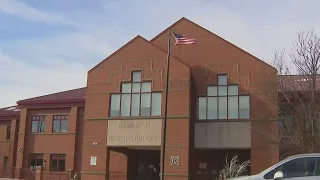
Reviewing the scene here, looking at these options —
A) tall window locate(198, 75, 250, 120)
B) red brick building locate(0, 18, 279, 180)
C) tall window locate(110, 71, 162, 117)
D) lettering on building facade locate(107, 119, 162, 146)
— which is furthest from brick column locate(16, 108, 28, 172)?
tall window locate(198, 75, 250, 120)

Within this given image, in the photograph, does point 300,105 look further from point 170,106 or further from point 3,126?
point 3,126

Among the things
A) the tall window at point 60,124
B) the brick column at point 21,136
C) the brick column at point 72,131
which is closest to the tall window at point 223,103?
the brick column at point 72,131

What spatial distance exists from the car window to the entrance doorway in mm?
26750

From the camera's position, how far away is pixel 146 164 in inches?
1558

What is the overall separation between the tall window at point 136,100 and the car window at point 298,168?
2187 cm

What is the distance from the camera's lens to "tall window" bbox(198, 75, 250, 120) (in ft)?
111

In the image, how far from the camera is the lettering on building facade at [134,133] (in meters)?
Result: 33.1

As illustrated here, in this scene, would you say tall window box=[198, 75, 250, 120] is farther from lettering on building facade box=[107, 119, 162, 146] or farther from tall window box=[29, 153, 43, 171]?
tall window box=[29, 153, 43, 171]

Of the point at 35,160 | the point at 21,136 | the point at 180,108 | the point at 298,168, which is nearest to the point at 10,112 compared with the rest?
the point at 21,136

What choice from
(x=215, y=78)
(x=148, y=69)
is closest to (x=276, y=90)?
(x=215, y=78)

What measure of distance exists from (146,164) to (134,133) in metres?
6.90

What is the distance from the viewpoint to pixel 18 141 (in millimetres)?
43719

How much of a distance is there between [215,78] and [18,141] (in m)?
20.1

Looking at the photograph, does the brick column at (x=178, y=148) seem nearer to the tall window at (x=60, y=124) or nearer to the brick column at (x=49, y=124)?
the tall window at (x=60, y=124)
